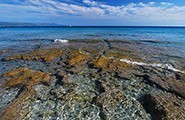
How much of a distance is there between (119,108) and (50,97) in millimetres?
4070

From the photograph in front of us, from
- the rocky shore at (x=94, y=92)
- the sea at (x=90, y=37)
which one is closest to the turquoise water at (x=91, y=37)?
the sea at (x=90, y=37)

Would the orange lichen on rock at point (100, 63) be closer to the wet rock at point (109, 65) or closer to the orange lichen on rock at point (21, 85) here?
the wet rock at point (109, 65)

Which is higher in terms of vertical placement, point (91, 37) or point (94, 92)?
point (94, 92)

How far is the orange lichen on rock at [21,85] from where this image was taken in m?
8.25

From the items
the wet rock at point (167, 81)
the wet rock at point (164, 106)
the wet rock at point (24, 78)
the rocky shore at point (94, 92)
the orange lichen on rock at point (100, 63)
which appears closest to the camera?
the wet rock at point (164, 106)

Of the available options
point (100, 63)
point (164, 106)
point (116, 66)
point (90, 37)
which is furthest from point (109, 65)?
point (90, 37)

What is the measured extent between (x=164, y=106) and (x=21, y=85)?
355 inches

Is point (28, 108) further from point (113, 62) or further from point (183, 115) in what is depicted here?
point (113, 62)

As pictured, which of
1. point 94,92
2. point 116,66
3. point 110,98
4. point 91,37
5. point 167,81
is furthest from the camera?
point 91,37

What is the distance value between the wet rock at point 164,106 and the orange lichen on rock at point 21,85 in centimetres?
640

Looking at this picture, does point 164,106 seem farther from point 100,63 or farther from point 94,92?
point 100,63

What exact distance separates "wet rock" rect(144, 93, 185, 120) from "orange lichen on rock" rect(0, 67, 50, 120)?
6.40 metres

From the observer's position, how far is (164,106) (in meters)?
8.80

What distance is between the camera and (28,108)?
8.91 metres
